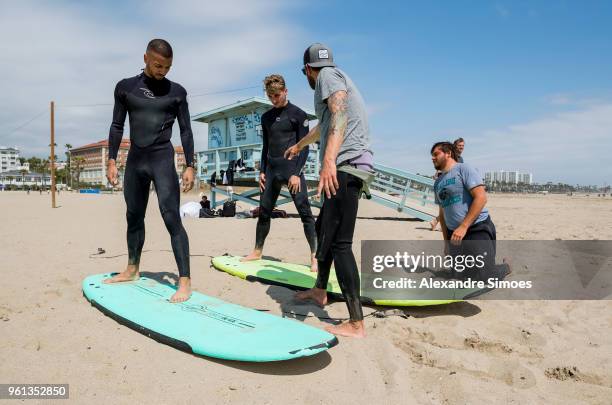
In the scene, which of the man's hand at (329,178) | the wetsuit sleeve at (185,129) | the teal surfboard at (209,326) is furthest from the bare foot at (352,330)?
the wetsuit sleeve at (185,129)

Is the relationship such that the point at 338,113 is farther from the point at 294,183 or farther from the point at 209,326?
the point at 294,183

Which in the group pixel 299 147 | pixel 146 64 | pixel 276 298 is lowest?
pixel 276 298

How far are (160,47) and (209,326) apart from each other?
2347mm

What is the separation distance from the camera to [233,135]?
16.3m

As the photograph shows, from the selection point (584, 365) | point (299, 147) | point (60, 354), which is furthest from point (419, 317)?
point (60, 354)

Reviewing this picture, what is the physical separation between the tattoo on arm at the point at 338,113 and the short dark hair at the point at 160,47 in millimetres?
1647

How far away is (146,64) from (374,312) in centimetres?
290

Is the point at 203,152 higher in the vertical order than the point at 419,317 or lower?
higher

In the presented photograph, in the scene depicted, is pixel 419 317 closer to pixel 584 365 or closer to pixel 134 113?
pixel 584 365

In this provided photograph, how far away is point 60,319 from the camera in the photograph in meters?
3.04

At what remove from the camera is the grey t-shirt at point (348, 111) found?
9.29 ft

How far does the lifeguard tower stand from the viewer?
508 inches

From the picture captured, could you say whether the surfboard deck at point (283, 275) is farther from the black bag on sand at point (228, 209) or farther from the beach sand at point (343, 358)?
the black bag on sand at point (228, 209)

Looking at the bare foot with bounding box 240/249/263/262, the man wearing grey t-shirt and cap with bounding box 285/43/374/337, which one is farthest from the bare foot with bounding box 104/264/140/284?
the man wearing grey t-shirt and cap with bounding box 285/43/374/337
